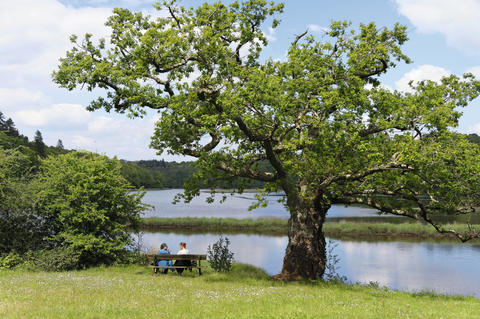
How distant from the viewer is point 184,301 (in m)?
11.7

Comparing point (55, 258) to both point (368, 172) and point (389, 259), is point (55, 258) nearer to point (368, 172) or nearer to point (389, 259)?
point (368, 172)

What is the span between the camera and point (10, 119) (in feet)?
449

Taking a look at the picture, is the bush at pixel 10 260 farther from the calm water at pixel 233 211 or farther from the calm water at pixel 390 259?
the calm water at pixel 233 211

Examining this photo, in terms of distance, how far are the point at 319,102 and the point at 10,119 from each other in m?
145

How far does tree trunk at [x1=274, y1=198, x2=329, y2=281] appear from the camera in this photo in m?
18.6

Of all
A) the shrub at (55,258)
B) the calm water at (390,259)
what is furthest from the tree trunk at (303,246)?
the shrub at (55,258)

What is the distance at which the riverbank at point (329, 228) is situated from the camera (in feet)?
155

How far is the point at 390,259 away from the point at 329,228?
46.2ft

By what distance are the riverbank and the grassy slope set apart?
33.4 m

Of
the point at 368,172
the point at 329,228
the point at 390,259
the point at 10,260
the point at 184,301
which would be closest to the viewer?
the point at 184,301

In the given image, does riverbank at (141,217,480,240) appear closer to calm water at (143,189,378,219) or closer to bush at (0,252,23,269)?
calm water at (143,189,378,219)

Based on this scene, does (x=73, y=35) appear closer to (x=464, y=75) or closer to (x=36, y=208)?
(x=36, y=208)

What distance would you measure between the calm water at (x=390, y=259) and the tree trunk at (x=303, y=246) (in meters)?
9.11

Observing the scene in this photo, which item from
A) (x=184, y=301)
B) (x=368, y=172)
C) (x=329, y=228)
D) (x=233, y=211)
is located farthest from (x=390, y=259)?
(x=233, y=211)
